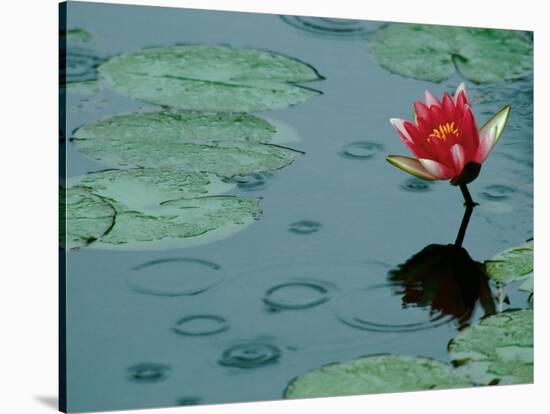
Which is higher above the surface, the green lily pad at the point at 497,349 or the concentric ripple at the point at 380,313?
the concentric ripple at the point at 380,313

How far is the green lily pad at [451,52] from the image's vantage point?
3.53 metres

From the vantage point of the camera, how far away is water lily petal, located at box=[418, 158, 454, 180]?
11.5 ft

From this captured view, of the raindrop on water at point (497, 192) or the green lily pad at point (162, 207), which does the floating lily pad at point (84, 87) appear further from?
the raindrop on water at point (497, 192)

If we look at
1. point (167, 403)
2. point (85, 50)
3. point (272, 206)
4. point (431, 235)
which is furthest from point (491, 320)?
point (85, 50)

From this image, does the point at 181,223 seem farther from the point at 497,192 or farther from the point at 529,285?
the point at 529,285

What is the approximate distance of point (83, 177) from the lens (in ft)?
10.1

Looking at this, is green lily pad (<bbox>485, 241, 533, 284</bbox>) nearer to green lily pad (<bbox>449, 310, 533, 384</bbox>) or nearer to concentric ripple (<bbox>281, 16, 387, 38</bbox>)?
green lily pad (<bbox>449, 310, 533, 384</bbox>)

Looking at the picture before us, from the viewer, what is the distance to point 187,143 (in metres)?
3.22

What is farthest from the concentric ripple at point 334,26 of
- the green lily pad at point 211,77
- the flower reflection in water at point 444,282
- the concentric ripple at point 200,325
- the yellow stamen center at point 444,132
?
the concentric ripple at point 200,325

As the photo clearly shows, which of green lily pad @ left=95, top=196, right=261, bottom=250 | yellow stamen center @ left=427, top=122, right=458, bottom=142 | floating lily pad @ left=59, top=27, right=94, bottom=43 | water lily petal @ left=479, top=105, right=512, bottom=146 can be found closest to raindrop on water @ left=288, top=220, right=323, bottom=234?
green lily pad @ left=95, top=196, right=261, bottom=250

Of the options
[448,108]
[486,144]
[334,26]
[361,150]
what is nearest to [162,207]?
[361,150]

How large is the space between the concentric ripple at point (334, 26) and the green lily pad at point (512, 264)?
911 millimetres

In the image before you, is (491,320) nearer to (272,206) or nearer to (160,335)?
(272,206)

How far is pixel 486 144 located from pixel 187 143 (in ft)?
3.60
